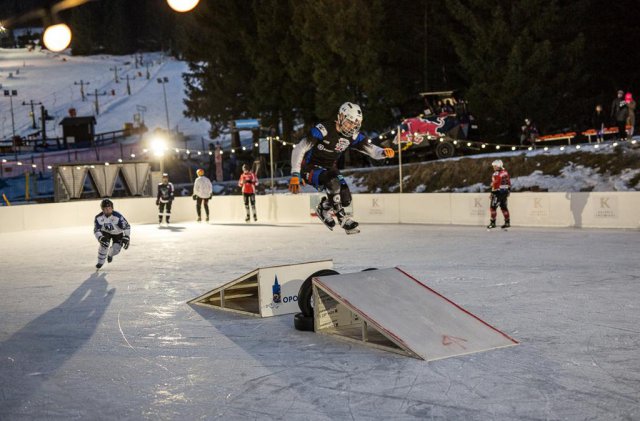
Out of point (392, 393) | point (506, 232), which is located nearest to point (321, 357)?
point (392, 393)

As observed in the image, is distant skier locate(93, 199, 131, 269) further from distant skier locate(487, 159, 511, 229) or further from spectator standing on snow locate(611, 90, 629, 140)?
spectator standing on snow locate(611, 90, 629, 140)

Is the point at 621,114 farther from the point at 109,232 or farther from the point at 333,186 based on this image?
the point at 333,186

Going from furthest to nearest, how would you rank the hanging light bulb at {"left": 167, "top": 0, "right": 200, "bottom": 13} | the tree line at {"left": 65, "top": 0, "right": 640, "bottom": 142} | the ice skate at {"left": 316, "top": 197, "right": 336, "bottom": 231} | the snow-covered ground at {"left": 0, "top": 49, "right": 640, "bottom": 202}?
the snow-covered ground at {"left": 0, "top": 49, "right": 640, "bottom": 202} < the tree line at {"left": 65, "top": 0, "right": 640, "bottom": 142} < the ice skate at {"left": 316, "top": 197, "right": 336, "bottom": 231} < the hanging light bulb at {"left": 167, "top": 0, "right": 200, "bottom": 13}

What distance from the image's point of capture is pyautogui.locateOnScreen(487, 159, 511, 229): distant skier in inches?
830

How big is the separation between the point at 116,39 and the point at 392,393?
6460 inches

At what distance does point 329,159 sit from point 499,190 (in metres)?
12.5

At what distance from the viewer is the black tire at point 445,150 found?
32.5m

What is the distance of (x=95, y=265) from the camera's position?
16578 mm

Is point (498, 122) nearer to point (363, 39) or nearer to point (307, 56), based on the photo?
point (363, 39)

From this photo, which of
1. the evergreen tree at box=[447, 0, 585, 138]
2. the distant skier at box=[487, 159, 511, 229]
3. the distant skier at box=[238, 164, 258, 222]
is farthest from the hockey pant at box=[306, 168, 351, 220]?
the evergreen tree at box=[447, 0, 585, 138]

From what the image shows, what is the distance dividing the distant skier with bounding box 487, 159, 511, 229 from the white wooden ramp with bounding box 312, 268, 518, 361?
1252 centimetres

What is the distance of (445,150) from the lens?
32.6 m

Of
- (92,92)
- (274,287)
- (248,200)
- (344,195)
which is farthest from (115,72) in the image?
(344,195)

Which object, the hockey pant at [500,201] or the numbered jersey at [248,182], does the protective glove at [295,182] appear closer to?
the hockey pant at [500,201]
